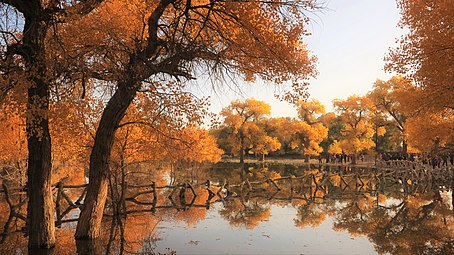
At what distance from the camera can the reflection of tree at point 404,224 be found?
10586 millimetres

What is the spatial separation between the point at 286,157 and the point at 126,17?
2494 inches

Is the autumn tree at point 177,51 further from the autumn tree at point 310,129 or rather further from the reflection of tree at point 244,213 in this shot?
the autumn tree at point 310,129

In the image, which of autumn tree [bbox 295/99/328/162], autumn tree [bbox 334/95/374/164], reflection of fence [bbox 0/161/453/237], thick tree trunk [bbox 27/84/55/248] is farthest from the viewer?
autumn tree [bbox 295/99/328/162]

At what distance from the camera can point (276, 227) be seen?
1334 centimetres

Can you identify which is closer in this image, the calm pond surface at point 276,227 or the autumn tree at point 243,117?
the calm pond surface at point 276,227

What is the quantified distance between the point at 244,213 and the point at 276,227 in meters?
2.92

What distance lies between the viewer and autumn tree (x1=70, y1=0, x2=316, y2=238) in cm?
897

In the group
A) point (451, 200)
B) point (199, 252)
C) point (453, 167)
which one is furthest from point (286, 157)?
point (199, 252)

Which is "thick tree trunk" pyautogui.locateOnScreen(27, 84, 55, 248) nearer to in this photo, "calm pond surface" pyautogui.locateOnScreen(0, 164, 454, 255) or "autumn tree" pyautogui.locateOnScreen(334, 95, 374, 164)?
"calm pond surface" pyautogui.locateOnScreen(0, 164, 454, 255)

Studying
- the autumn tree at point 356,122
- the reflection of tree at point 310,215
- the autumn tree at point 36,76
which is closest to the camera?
the autumn tree at point 36,76

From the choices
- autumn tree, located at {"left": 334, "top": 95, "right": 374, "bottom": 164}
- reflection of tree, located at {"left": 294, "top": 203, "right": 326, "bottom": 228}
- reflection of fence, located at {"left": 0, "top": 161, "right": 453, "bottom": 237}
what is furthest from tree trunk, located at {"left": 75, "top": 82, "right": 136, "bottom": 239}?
autumn tree, located at {"left": 334, "top": 95, "right": 374, "bottom": 164}

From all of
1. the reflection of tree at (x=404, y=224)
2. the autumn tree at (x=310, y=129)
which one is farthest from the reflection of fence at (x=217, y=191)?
the autumn tree at (x=310, y=129)

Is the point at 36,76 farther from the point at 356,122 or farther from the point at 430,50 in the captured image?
the point at 356,122

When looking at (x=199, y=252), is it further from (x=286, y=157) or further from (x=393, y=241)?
(x=286, y=157)
